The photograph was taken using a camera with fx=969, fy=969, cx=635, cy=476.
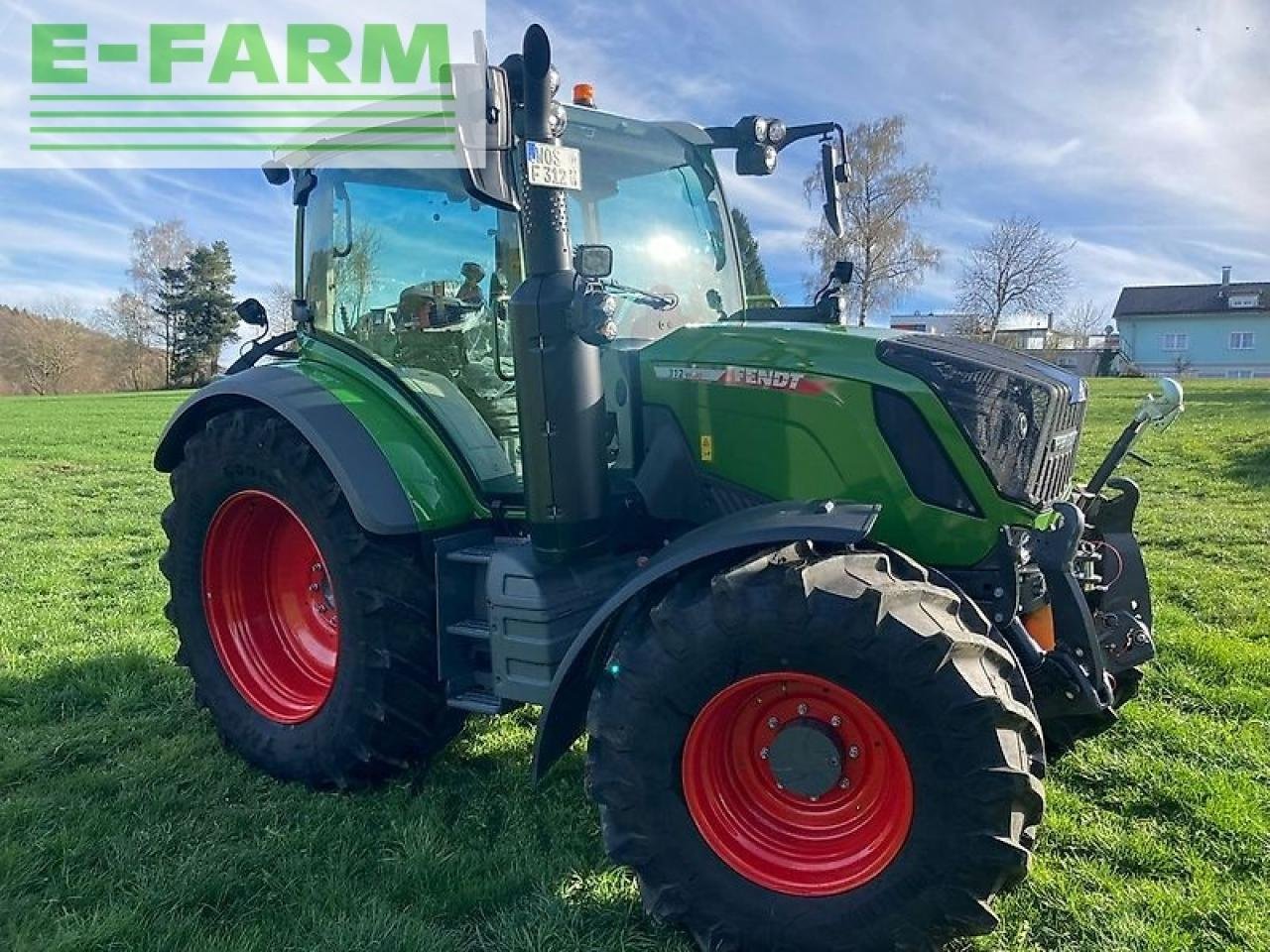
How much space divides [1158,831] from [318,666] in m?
3.18

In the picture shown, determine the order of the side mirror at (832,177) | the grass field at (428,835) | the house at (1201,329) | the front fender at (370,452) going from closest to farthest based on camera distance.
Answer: the grass field at (428,835) < the front fender at (370,452) < the side mirror at (832,177) < the house at (1201,329)

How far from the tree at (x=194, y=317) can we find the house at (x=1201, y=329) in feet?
155

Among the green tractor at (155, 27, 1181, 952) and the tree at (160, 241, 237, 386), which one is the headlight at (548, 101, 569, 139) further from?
the tree at (160, 241, 237, 386)

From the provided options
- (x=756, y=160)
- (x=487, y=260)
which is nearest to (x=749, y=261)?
(x=756, y=160)

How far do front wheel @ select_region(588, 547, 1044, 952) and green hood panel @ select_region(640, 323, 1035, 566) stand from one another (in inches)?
15.1

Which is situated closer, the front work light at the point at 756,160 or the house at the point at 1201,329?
the front work light at the point at 756,160

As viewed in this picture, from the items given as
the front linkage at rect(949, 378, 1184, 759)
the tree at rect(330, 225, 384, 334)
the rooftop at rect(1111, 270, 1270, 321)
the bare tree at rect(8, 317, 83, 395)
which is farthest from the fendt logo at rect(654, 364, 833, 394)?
the rooftop at rect(1111, 270, 1270, 321)

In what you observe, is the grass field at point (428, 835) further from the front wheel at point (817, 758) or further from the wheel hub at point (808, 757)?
the wheel hub at point (808, 757)

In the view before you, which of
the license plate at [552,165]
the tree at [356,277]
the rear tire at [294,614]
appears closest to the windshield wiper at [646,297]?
the license plate at [552,165]

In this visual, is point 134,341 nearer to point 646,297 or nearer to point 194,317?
point 194,317

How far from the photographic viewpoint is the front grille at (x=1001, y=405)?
9.43 ft

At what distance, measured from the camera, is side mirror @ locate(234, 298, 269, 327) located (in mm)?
4340

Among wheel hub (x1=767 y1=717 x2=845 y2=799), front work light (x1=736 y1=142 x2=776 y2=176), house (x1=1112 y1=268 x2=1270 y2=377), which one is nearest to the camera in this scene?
A: wheel hub (x1=767 y1=717 x2=845 y2=799)

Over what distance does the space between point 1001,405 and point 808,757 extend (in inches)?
47.7
